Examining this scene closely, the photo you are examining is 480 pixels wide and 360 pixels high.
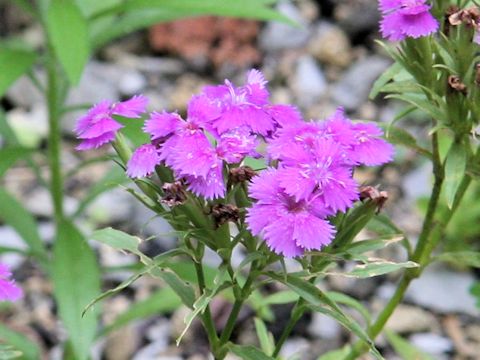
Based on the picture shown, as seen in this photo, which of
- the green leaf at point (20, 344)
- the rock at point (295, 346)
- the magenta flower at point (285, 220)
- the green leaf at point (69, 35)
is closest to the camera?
the magenta flower at point (285, 220)

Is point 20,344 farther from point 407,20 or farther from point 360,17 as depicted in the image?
point 360,17

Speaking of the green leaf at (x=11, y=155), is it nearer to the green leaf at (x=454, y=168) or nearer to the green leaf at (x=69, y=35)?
the green leaf at (x=69, y=35)

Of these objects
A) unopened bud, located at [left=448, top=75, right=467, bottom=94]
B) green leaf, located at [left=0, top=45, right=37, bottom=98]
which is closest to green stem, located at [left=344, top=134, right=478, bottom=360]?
unopened bud, located at [left=448, top=75, right=467, bottom=94]

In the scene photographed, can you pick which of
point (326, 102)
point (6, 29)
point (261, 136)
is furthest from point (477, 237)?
point (6, 29)

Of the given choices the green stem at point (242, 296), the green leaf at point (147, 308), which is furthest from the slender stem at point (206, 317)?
the green leaf at point (147, 308)

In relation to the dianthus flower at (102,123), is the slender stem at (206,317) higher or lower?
lower
